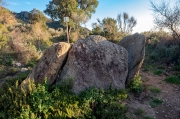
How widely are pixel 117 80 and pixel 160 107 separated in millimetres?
1611

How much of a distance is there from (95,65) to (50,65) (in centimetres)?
133

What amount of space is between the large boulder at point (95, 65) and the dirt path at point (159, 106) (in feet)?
2.45

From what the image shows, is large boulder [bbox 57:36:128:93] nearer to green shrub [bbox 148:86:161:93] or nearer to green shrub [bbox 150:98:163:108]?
green shrub [bbox 150:98:163:108]

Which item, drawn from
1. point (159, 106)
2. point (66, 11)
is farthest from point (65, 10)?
point (159, 106)

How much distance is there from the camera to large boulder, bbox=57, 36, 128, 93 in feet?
14.1

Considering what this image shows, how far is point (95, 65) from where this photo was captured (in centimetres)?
451

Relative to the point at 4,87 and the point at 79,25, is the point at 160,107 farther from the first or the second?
the point at 79,25

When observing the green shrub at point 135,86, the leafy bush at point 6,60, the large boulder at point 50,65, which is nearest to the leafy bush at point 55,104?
the large boulder at point 50,65

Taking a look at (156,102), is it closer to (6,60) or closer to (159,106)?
(159,106)

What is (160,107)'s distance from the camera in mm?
4688

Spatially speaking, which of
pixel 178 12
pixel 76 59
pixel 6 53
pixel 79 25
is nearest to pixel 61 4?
pixel 79 25

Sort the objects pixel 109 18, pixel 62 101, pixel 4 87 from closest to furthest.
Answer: pixel 62 101 < pixel 4 87 < pixel 109 18

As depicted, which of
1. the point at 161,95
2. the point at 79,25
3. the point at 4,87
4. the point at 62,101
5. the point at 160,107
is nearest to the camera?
the point at 62,101

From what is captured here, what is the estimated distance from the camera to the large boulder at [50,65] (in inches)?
161
